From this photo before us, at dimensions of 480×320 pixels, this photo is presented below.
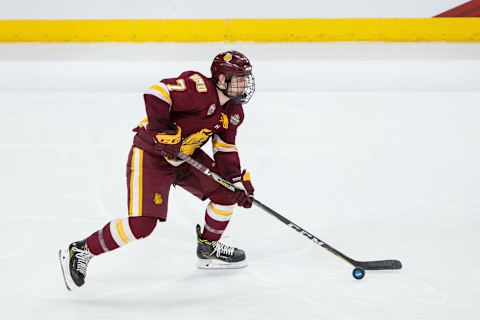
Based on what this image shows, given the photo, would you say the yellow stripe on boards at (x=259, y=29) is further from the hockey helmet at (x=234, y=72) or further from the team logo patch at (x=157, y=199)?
the team logo patch at (x=157, y=199)

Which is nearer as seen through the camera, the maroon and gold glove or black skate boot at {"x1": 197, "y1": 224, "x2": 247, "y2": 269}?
the maroon and gold glove

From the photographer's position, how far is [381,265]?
2941mm

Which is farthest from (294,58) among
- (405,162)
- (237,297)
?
(237,297)

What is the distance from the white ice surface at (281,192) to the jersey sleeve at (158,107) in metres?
0.60

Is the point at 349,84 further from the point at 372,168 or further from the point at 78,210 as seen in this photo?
the point at 78,210

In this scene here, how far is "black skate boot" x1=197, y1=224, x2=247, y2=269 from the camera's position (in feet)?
9.91

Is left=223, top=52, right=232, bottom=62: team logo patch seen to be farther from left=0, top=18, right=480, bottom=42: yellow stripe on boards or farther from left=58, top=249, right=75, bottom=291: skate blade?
left=0, top=18, right=480, bottom=42: yellow stripe on boards

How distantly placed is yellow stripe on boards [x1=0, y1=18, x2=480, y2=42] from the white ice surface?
597 millimetres

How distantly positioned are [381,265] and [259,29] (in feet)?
15.4

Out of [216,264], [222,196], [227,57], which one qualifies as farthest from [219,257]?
[227,57]

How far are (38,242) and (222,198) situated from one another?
0.82m

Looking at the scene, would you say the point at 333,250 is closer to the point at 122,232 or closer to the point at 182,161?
the point at 182,161

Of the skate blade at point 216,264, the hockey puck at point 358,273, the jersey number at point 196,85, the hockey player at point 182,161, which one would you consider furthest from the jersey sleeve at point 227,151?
the hockey puck at point 358,273

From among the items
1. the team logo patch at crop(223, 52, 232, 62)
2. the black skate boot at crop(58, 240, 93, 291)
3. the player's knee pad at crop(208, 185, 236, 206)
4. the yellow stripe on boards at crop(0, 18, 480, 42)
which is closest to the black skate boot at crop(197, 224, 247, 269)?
the player's knee pad at crop(208, 185, 236, 206)
